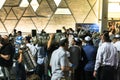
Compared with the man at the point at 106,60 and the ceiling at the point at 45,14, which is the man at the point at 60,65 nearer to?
the man at the point at 106,60

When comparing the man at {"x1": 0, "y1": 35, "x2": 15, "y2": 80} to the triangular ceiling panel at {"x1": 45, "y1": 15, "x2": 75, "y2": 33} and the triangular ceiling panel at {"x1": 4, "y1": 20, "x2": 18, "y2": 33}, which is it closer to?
the triangular ceiling panel at {"x1": 4, "y1": 20, "x2": 18, "y2": 33}

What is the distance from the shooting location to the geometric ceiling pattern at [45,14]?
26.5 metres

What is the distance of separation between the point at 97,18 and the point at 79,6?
143 cm

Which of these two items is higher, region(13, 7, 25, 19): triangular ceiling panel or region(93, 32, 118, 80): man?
region(13, 7, 25, 19): triangular ceiling panel

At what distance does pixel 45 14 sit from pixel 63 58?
18608 mm

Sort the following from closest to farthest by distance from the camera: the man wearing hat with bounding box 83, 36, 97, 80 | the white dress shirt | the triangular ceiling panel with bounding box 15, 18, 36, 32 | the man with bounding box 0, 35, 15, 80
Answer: the white dress shirt < the man with bounding box 0, 35, 15, 80 < the man wearing hat with bounding box 83, 36, 97, 80 < the triangular ceiling panel with bounding box 15, 18, 36, 32

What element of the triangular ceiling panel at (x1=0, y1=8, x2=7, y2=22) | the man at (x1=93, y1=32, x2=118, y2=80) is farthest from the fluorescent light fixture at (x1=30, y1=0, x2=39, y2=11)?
the man at (x1=93, y1=32, x2=118, y2=80)

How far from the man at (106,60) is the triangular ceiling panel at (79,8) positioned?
17091 millimetres

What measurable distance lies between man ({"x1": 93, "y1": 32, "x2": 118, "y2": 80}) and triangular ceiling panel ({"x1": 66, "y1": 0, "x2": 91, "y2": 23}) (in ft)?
56.1

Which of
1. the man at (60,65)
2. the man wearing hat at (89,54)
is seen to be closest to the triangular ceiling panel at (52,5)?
the man wearing hat at (89,54)

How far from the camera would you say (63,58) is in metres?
8.20

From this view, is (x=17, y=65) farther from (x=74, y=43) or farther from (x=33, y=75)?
→ (x=74, y=43)

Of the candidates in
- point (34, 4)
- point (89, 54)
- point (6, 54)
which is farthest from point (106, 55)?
point (34, 4)

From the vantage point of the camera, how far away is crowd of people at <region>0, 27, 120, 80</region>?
8.62m
